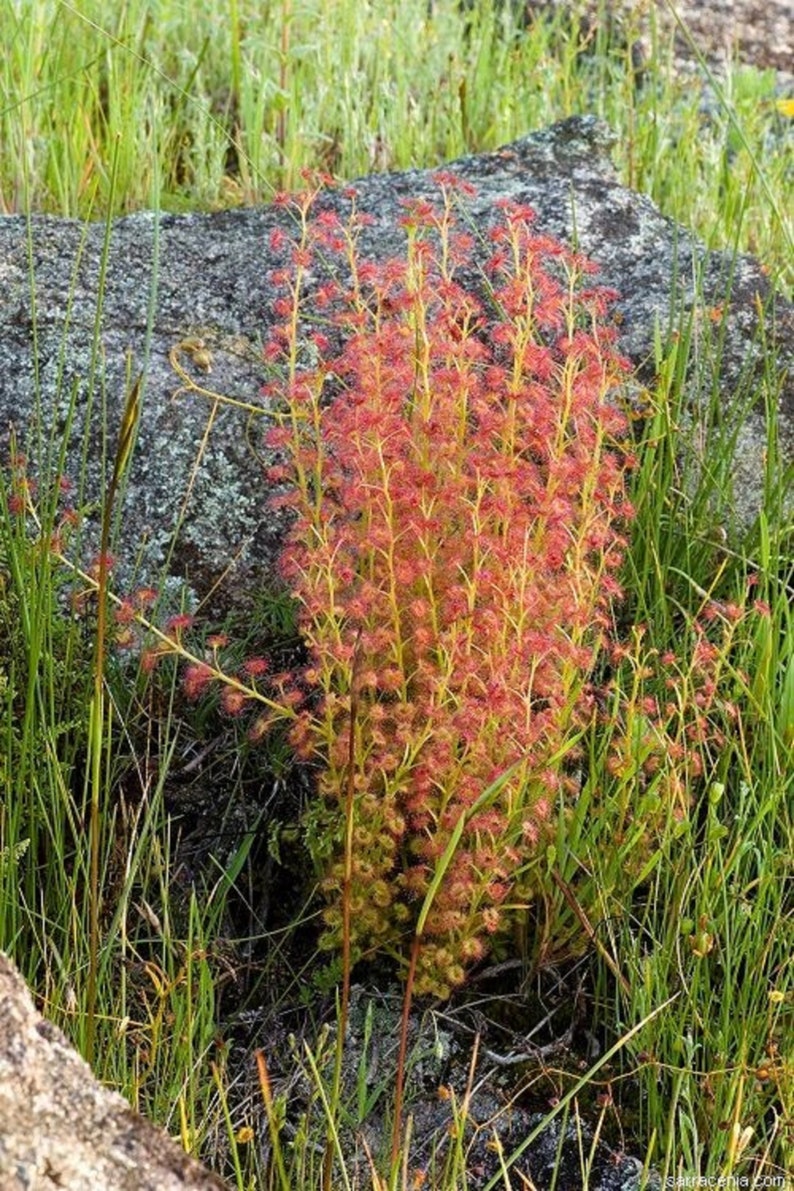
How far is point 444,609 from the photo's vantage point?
7.13 feet

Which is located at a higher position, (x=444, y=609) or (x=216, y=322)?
(x=216, y=322)

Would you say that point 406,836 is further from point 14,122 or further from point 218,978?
point 14,122

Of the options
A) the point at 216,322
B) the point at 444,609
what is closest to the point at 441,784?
the point at 444,609

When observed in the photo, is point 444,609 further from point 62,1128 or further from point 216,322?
point 216,322

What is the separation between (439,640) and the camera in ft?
7.07

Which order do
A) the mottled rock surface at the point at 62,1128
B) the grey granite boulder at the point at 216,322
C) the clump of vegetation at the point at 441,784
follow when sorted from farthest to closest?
1. the grey granite boulder at the point at 216,322
2. the clump of vegetation at the point at 441,784
3. the mottled rock surface at the point at 62,1128

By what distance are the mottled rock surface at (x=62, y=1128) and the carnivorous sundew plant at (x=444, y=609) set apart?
0.66m

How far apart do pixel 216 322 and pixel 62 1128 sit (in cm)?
201

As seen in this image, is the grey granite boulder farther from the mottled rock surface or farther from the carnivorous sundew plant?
the mottled rock surface

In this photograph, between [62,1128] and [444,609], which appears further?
[444,609]

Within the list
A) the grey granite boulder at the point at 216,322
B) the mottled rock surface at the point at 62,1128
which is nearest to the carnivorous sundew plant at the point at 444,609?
the grey granite boulder at the point at 216,322

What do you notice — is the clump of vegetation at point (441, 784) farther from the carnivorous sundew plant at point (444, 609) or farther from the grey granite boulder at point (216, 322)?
the grey granite boulder at point (216, 322)

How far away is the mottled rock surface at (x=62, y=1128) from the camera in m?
1.37

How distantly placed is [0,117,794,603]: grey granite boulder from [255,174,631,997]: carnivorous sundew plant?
0.50 m
